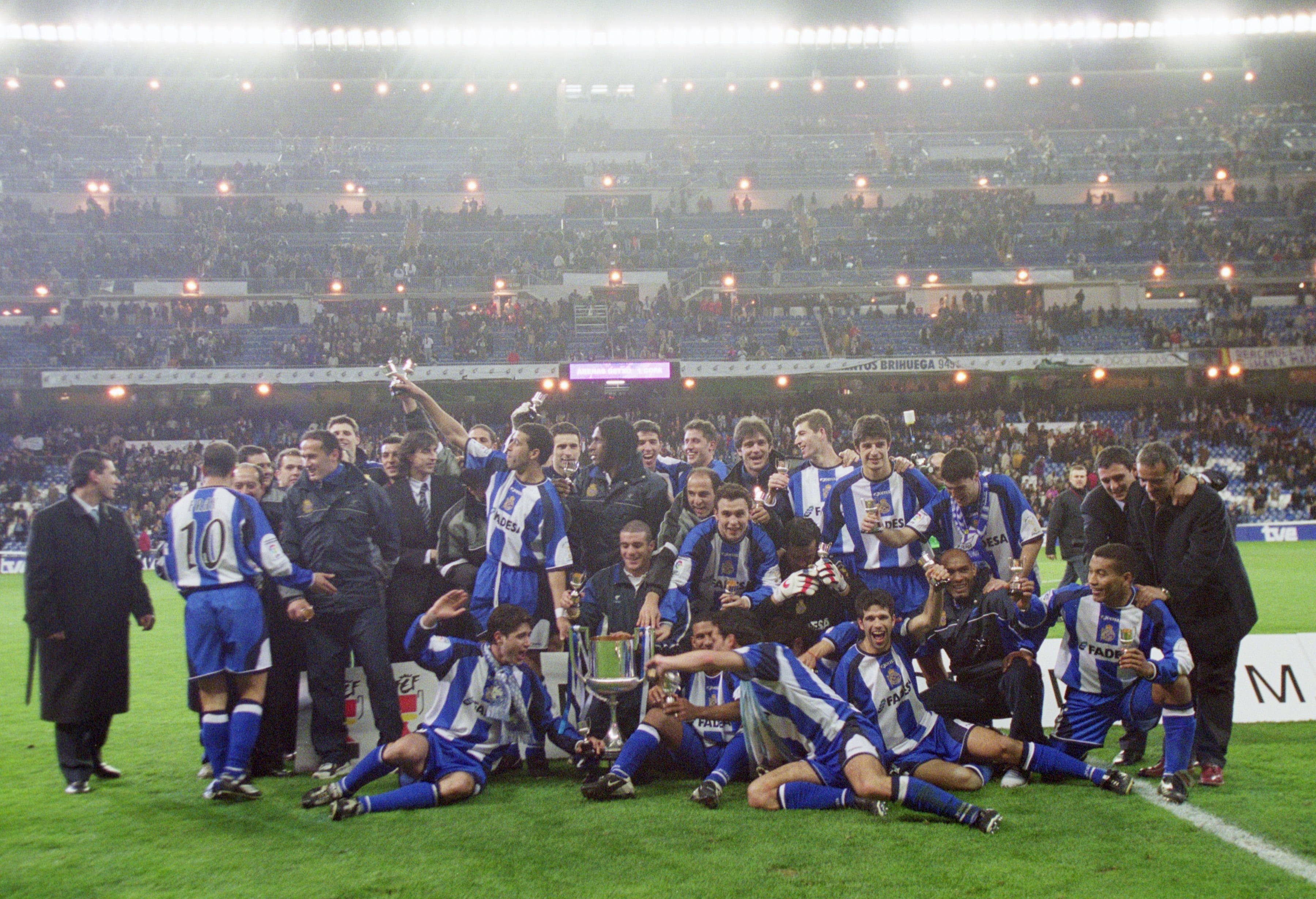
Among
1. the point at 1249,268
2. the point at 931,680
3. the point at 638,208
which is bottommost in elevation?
the point at 931,680

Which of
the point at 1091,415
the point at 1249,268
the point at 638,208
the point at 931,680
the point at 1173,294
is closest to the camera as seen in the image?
the point at 931,680

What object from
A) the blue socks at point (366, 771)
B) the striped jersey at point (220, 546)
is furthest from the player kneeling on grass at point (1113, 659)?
the striped jersey at point (220, 546)

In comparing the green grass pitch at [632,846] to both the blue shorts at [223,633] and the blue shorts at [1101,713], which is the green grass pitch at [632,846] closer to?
the blue shorts at [1101,713]

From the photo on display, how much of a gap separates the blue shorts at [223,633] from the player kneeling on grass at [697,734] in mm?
2102

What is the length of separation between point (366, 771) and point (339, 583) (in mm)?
1354

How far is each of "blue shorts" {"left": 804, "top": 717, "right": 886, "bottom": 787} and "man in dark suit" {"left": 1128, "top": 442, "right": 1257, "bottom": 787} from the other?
74.0 inches

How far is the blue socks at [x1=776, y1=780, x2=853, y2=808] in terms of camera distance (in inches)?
202

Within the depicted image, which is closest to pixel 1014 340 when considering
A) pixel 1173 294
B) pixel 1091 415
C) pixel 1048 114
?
pixel 1091 415

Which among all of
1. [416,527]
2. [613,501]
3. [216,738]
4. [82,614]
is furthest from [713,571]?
[82,614]

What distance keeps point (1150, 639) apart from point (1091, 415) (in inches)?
1229

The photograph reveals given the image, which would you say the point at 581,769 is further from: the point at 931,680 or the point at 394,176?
the point at 394,176

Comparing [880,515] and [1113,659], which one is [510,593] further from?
[1113,659]

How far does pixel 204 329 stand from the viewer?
35.7 m

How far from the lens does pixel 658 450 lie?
796 cm
